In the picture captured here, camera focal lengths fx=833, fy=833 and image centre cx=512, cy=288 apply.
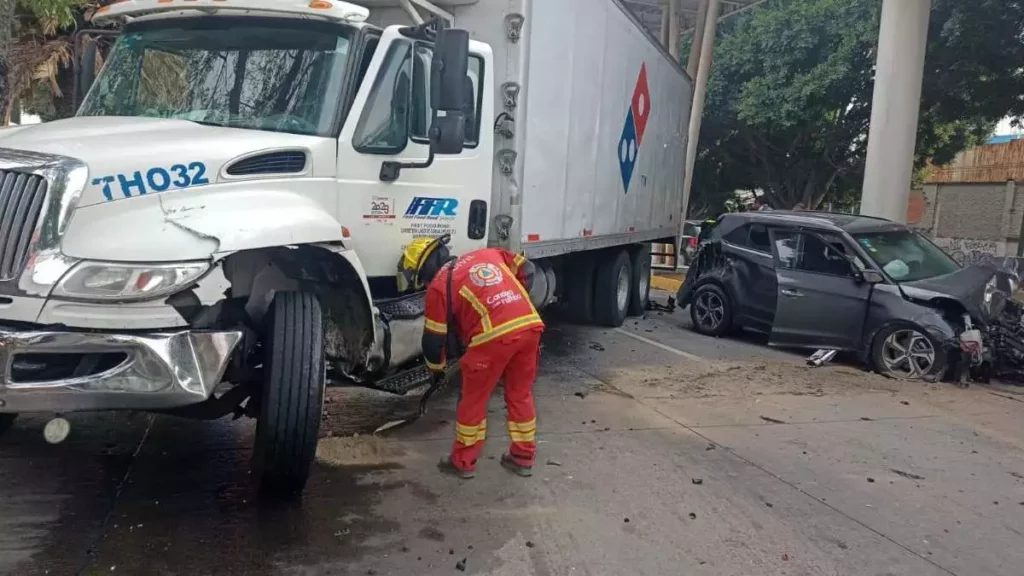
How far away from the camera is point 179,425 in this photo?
561 cm

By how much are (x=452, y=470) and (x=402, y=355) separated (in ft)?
2.60

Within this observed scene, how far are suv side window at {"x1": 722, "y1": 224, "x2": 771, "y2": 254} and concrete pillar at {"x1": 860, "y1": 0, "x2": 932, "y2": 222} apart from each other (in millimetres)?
4773

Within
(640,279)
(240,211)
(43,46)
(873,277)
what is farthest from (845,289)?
(43,46)

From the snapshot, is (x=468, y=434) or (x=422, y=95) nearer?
(x=468, y=434)

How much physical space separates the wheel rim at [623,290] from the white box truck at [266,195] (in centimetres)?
358

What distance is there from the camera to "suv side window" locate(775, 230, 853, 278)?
852cm

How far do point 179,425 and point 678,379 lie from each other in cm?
436

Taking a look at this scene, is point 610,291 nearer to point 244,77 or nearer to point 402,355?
point 402,355

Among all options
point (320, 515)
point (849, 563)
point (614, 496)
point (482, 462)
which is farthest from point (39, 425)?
point (849, 563)

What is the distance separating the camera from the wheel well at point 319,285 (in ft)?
13.5

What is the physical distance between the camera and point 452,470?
195 inches

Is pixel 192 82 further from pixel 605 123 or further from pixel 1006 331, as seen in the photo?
pixel 1006 331

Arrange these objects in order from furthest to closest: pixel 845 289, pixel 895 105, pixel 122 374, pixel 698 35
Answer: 1. pixel 698 35
2. pixel 895 105
3. pixel 845 289
4. pixel 122 374

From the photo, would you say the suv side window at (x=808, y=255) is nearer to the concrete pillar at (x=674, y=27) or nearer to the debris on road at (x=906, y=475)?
the debris on road at (x=906, y=475)
